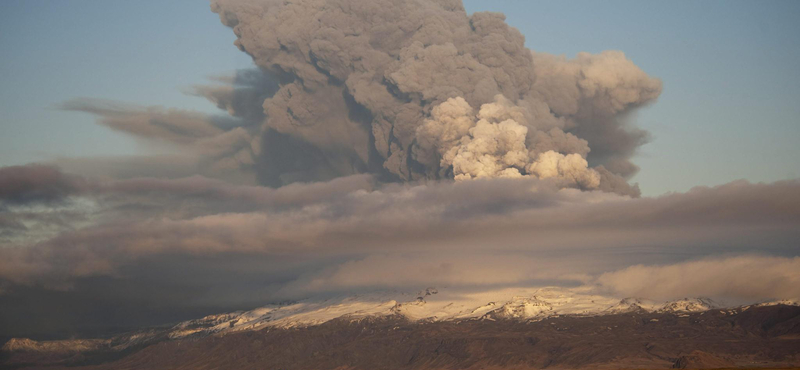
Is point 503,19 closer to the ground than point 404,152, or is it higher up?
higher up

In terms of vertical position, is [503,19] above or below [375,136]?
above

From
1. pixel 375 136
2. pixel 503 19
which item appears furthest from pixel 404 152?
pixel 503 19

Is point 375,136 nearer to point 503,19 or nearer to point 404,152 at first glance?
point 404,152
